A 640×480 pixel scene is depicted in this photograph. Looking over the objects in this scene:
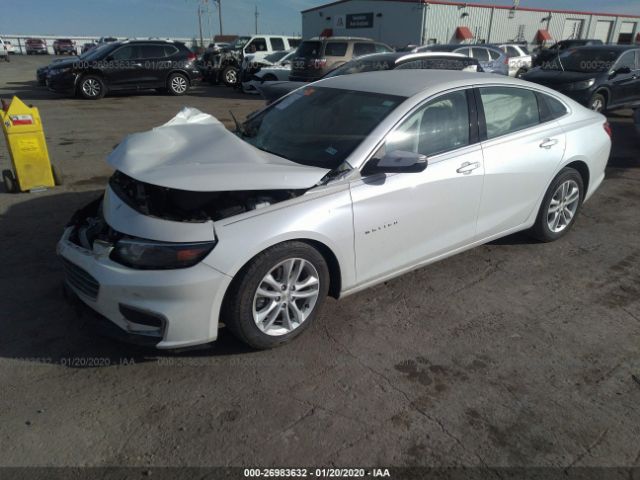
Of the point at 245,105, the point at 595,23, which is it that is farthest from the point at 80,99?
the point at 595,23

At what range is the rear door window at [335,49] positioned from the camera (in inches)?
580

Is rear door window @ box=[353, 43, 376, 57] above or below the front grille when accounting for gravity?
above

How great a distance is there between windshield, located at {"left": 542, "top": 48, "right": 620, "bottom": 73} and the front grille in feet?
39.1

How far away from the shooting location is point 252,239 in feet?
8.64

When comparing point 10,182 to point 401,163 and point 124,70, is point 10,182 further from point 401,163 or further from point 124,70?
point 124,70

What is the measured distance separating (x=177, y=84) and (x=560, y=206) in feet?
48.2

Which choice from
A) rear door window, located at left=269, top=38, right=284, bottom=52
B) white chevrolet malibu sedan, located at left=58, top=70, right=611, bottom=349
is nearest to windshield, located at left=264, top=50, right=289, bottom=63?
rear door window, located at left=269, top=38, right=284, bottom=52

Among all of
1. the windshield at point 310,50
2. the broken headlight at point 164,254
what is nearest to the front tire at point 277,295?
the broken headlight at point 164,254

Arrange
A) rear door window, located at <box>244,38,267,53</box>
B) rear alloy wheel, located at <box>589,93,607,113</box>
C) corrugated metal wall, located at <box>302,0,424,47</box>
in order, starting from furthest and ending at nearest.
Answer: corrugated metal wall, located at <box>302,0,424,47</box> → rear door window, located at <box>244,38,267,53</box> → rear alloy wheel, located at <box>589,93,607,113</box>

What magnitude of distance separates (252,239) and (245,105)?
507 inches

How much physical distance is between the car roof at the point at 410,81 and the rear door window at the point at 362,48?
1203 centimetres

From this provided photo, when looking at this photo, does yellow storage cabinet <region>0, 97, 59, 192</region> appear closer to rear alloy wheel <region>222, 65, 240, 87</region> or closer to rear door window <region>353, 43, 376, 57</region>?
rear door window <region>353, 43, 376, 57</region>

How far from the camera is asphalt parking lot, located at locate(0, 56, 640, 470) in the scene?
7.55 ft

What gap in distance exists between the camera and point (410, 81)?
145 inches
